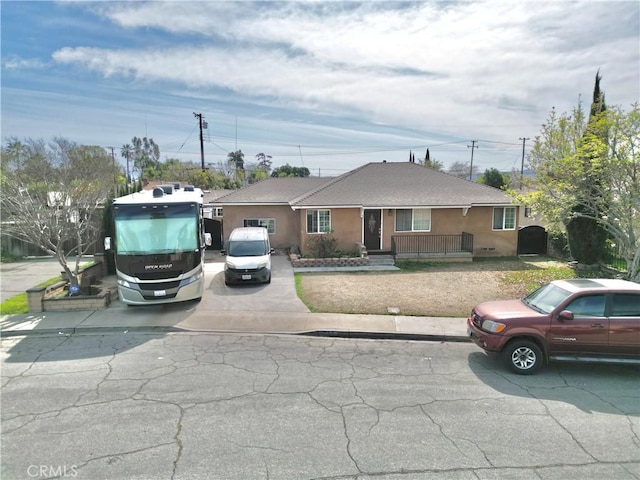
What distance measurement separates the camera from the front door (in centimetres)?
1992

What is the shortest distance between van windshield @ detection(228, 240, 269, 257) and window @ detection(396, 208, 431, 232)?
7.80 m

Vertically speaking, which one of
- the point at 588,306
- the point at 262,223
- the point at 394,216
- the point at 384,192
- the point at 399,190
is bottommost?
the point at 588,306

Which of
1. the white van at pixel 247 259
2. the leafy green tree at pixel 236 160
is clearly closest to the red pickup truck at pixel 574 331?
the white van at pixel 247 259

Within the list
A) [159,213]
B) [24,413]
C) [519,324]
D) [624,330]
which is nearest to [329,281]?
[159,213]

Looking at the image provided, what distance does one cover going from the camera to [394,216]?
19.9 meters

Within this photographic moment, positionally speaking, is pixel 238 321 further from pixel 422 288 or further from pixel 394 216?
pixel 394 216

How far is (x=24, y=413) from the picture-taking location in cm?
561

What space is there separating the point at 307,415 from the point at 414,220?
15717 millimetres

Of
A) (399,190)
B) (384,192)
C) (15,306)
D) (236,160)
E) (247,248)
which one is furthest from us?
(236,160)

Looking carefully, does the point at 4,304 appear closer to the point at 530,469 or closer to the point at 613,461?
the point at 530,469

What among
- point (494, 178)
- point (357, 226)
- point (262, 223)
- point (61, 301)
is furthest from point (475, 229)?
point (494, 178)

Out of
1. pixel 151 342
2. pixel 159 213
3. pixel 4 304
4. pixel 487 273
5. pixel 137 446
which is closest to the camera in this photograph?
pixel 137 446

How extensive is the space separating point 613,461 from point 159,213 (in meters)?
10.7

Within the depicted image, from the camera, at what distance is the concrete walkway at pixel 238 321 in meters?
9.48
